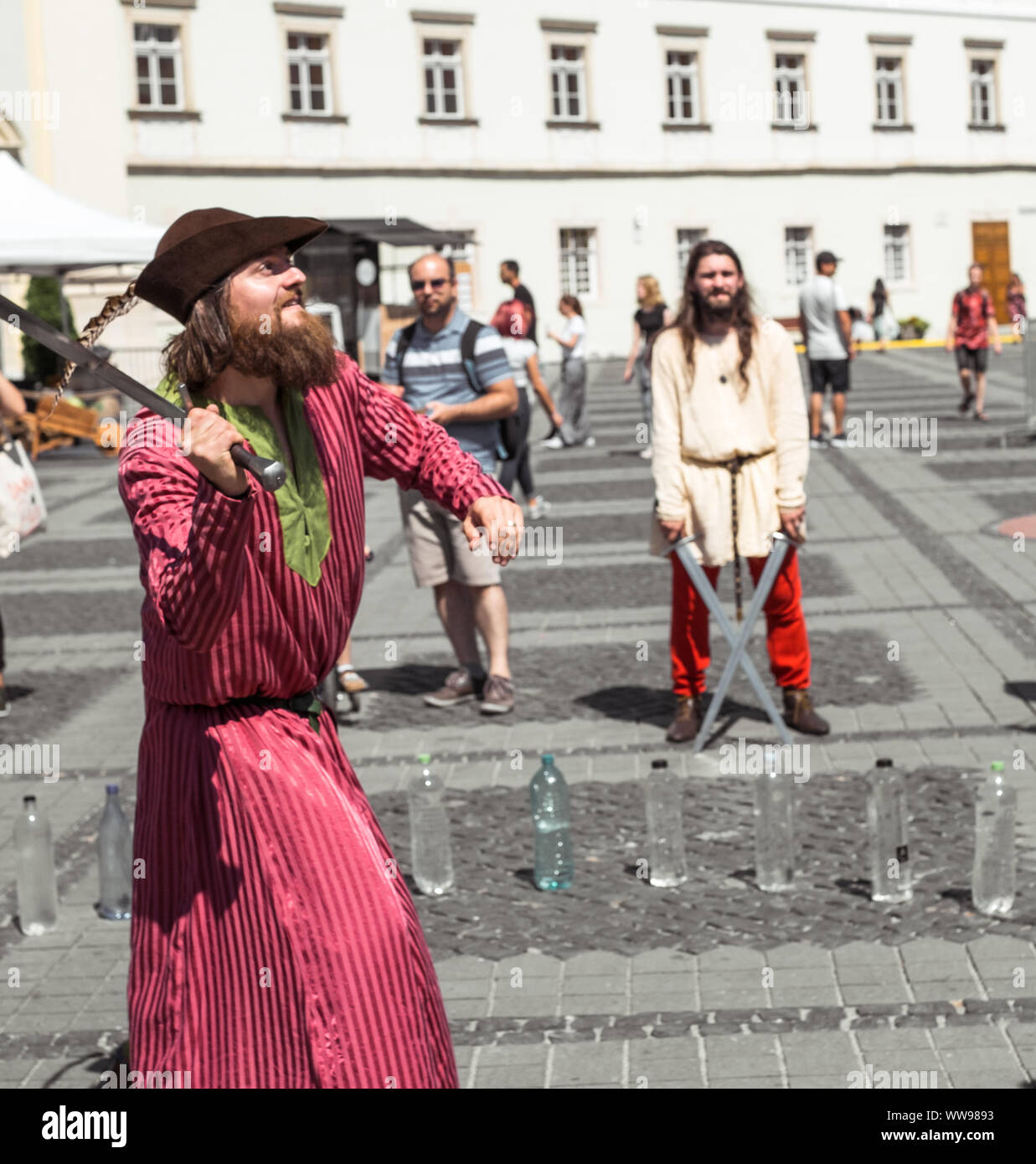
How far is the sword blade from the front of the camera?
8.30 feet

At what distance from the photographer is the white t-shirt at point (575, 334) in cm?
2022

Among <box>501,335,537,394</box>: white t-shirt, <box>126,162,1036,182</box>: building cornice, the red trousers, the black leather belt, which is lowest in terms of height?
the red trousers

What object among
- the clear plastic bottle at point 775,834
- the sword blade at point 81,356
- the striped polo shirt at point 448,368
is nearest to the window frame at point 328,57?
the striped polo shirt at point 448,368

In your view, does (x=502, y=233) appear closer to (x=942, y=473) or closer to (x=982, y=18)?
(x=982, y=18)

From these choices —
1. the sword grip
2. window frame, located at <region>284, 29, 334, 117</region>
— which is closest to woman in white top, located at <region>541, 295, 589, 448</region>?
the sword grip

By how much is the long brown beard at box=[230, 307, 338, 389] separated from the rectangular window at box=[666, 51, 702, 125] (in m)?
42.0

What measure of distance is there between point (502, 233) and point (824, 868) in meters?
37.0

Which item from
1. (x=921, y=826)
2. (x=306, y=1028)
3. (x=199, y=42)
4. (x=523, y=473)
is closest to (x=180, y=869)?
(x=306, y=1028)

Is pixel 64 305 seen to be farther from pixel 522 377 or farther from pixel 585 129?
pixel 585 129

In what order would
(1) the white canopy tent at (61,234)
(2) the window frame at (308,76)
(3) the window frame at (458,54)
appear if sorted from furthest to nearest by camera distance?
(3) the window frame at (458,54)
(2) the window frame at (308,76)
(1) the white canopy tent at (61,234)

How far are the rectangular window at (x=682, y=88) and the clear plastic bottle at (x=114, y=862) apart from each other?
39.7 metres

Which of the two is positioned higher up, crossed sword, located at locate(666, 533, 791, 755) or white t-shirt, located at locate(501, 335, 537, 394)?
white t-shirt, located at locate(501, 335, 537, 394)

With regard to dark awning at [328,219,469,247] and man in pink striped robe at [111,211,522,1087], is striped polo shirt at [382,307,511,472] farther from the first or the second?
dark awning at [328,219,469,247]

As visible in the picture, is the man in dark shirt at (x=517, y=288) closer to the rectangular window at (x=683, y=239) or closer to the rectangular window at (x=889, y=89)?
the rectangular window at (x=683, y=239)
